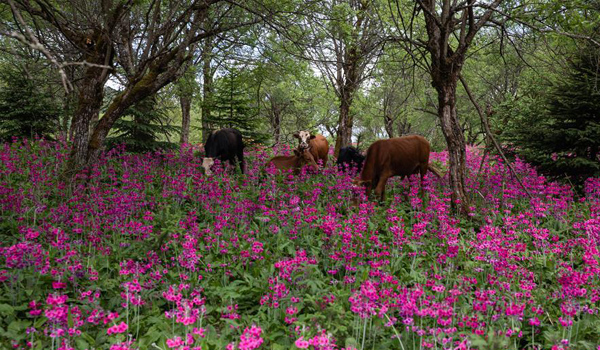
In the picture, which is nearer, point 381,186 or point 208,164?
point 381,186

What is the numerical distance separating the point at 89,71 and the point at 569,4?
884 cm

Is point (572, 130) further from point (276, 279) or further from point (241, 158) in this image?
point (276, 279)

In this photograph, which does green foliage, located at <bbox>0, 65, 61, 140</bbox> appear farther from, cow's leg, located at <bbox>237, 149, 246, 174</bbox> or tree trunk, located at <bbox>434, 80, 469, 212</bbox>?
tree trunk, located at <bbox>434, 80, 469, 212</bbox>

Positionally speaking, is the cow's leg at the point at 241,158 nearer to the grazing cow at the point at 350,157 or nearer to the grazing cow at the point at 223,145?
the grazing cow at the point at 223,145

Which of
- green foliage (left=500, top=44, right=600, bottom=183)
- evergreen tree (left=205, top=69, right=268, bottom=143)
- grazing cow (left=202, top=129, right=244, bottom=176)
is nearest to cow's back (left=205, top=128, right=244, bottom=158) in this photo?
grazing cow (left=202, top=129, right=244, bottom=176)

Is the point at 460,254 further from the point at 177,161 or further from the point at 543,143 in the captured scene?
the point at 177,161

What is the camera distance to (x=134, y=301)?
118 inches

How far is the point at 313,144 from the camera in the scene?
12656mm

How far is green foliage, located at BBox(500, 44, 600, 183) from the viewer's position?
30.6 ft

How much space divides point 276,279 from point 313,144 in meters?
9.09

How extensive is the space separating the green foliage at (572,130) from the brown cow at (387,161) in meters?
3.56

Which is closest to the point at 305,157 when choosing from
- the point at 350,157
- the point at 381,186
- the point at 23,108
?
the point at 350,157

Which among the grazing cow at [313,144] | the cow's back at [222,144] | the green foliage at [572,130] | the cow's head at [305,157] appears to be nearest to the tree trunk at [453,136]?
the green foliage at [572,130]

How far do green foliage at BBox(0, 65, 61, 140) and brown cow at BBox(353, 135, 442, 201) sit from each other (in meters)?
11.5
